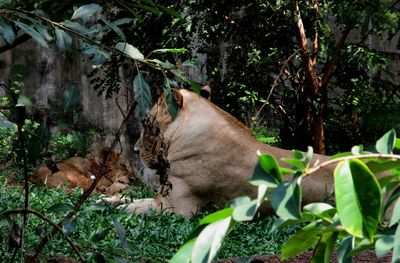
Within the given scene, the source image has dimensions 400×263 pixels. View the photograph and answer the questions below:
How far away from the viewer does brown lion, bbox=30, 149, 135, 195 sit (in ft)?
20.4

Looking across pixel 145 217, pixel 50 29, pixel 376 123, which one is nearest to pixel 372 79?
pixel 376 123

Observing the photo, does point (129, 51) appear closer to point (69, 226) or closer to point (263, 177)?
point (69, 226)

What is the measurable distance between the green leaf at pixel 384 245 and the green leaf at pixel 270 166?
0.61ft

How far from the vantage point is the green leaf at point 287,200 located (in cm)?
86

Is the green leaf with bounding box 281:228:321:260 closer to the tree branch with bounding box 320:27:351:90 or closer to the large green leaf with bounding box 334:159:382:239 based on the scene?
the large green leaf with bounding box 334:159:382:239

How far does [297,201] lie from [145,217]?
3.91 m

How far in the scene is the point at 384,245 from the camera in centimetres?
100

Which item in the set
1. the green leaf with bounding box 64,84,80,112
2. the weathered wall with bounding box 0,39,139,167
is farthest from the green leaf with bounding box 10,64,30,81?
the weathered wall with bounding box 0,39,139,167

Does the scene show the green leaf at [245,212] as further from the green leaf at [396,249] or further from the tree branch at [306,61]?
the tree branch at [306,61]

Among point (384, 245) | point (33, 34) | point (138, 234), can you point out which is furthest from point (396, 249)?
point (138, 234)

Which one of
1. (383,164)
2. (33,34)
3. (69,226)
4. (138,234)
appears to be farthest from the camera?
(138,234)

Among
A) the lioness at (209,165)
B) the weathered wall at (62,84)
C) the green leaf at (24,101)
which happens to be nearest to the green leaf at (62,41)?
the green leaf at (24,101)

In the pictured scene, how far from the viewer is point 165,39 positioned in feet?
21.8

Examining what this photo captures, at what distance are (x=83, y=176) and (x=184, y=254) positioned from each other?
565 cm
